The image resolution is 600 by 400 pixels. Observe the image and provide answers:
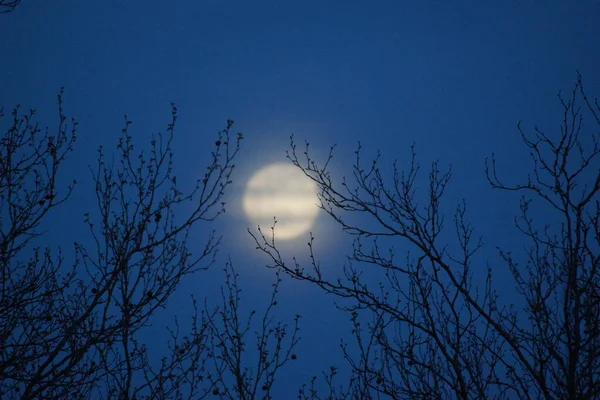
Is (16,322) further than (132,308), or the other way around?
(16,322)

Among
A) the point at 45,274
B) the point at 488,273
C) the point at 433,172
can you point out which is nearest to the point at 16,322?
the point at 45,274

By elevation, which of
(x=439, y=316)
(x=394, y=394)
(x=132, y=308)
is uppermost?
(x=439, y=316)

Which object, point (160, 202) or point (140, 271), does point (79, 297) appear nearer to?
point (140, 271)

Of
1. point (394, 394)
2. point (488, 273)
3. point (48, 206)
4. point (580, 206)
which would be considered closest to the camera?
point (580, 206)

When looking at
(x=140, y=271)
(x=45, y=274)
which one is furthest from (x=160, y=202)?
(x=45, y=274)

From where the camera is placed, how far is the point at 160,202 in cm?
489

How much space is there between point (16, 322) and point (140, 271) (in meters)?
1.45

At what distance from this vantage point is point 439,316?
597 cm

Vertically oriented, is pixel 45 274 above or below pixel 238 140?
below

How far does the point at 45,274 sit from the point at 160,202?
5.24 feet

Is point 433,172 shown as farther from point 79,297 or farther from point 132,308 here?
point 79,297

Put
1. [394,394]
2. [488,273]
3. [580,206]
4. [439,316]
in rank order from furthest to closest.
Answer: [439,316] < [488,273] < [394,394] < [580,206]

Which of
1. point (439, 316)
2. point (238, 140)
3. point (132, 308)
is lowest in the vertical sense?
point (132, 308)

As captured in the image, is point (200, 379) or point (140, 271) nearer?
point (140, 271)
